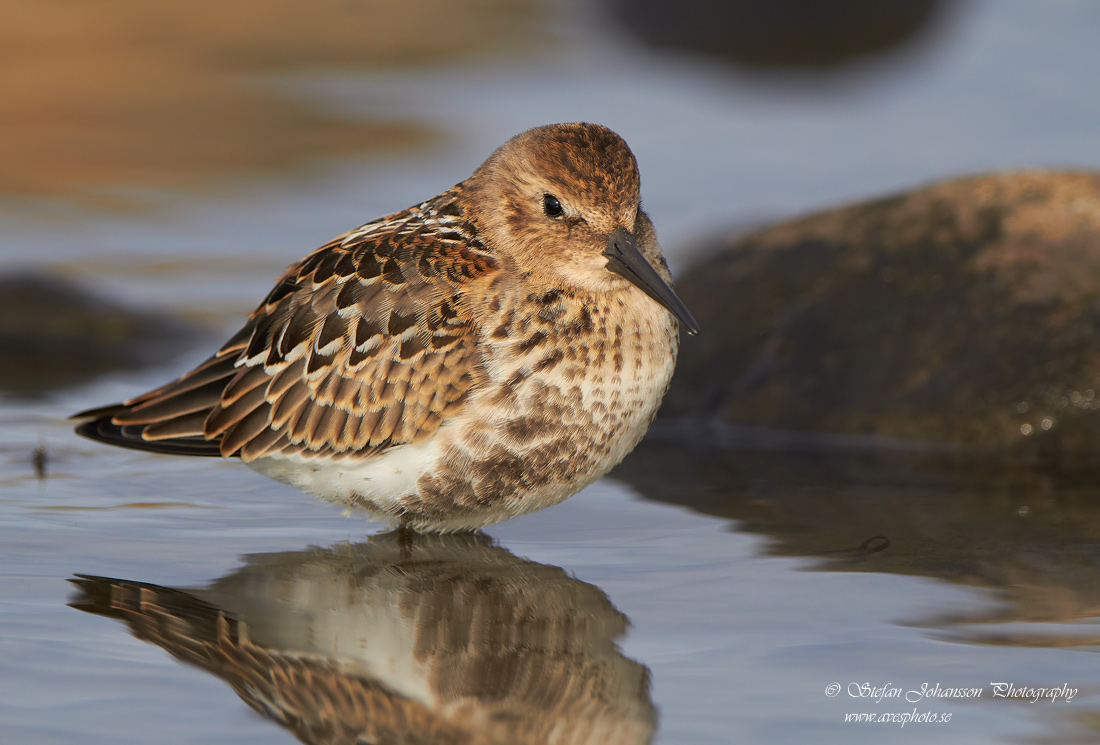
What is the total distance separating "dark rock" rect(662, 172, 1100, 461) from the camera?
8.41 m

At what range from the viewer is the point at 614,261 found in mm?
6684

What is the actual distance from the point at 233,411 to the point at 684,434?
3.16 meters

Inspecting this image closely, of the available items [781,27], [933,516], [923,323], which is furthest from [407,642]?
[781,27]

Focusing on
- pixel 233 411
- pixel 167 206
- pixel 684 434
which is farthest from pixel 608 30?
pixel 233 411

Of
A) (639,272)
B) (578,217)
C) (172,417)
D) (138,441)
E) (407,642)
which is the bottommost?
(407,642)

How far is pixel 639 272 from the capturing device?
661 centimetres

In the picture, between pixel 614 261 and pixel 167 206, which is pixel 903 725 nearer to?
pixel 614 261

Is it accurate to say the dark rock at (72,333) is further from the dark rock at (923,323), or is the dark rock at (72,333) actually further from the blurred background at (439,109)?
the dark rock at (923,323)

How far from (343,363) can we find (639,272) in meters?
1.52

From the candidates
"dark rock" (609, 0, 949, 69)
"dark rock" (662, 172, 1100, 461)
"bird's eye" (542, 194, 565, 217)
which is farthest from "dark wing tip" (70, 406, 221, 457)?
"dark rock" (609, 0, 949, 69)

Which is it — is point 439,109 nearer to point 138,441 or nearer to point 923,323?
point 923,323

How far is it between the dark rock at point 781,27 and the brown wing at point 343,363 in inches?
529

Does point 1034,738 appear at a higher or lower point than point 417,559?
lower

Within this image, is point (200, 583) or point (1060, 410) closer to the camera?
point (200, 583)
